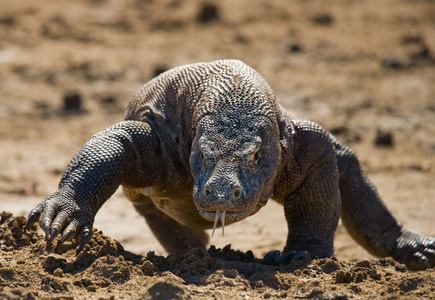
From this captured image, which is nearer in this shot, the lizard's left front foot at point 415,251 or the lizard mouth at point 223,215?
the lizard mouth at point 223,215

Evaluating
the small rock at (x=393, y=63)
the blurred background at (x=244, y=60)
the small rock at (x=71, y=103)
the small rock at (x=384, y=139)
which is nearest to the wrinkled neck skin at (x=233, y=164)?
the blurred background at (x=244, y=60)

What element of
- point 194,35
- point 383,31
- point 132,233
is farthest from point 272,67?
point 132,233

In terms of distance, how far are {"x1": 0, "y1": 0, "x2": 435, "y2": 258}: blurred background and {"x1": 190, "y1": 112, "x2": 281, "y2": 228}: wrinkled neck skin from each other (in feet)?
9.03

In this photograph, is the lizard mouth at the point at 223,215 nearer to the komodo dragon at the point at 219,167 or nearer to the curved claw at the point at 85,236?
the komodo dragon at the point at 219,167

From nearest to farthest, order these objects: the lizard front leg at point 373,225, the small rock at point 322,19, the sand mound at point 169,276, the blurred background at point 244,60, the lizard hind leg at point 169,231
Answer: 1. the sand mound at point 169,276
2. the lizard front leg at point 373,225
3. the lizard hind leg at point 169,231
4. the blurred background at point 244,60
5. the small rock at point 322,19

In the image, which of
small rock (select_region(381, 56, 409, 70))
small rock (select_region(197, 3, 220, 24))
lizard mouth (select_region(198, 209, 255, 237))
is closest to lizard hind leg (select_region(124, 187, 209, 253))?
lizard mouth (select_region(198, 209, 255, 237))

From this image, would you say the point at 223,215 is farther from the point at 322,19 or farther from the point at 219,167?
the point at 322,19

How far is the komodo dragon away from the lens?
4.70 m

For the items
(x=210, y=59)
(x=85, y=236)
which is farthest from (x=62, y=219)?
(x=210, y=59)

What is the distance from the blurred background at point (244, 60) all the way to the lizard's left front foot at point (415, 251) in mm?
814

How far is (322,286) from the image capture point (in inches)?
175

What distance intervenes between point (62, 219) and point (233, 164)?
1173 millimetres

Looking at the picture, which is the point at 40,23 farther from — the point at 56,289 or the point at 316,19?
the point at 56,289

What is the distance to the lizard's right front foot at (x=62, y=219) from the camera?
4.73 meters
